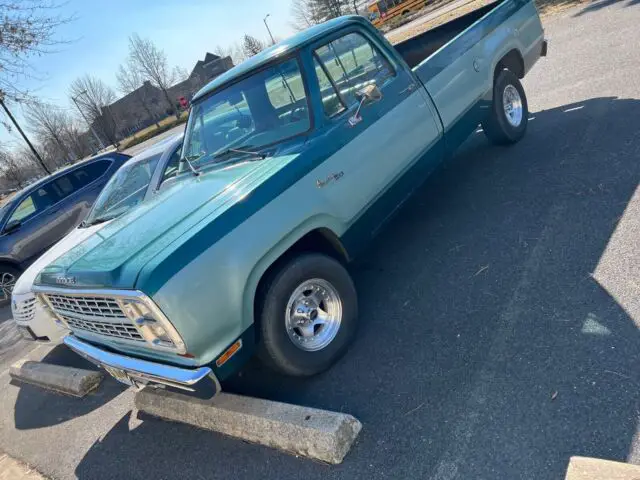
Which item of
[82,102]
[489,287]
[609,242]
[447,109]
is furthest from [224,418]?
[82,102]

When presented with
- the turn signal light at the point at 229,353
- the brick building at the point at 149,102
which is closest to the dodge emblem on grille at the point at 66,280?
the turn signal light at the point at 229,353

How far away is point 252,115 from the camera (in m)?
3.88

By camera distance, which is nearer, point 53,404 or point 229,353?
point 229,353

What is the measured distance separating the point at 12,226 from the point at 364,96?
782cm

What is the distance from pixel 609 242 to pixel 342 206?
204cm

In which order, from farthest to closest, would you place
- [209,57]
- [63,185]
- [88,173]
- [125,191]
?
[209,57], [88,173], [63,185], [125,191]

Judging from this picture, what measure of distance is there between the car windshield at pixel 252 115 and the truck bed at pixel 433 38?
340 centimetres

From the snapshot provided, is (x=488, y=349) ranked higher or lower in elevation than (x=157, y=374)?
lower

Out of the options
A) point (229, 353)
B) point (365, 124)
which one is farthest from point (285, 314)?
point (365, 124)

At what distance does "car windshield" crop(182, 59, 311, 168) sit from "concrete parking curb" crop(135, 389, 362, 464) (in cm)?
189

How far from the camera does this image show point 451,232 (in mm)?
4520

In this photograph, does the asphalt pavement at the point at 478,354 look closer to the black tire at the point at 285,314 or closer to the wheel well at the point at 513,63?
the black tire at the point at 285,314

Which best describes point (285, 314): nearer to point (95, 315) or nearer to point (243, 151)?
point (95, 315)

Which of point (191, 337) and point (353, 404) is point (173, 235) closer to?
point (191, 337)
